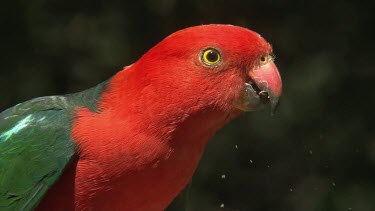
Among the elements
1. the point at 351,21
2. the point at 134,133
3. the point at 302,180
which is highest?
A: the point at 134,133

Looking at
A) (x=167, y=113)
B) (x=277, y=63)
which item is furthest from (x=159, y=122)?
(x=277, y=63)

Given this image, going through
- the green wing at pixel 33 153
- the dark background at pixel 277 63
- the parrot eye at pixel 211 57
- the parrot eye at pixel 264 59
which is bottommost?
the dark background at pixel 277 63

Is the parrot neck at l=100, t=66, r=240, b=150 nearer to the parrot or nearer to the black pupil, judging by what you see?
the parrot

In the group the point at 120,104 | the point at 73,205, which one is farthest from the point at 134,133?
the point at 73,205

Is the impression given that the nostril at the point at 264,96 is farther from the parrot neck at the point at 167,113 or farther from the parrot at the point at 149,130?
the parrot neck at the point at 167,113

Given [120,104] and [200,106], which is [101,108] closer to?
[120,104]

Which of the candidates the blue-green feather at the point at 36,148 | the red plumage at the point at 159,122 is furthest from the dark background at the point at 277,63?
the red plumage at the point at 159,122

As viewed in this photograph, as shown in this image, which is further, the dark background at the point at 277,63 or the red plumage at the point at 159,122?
the dark background at the point at 277,63

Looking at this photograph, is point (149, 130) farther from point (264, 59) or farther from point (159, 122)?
point (264, 59)
